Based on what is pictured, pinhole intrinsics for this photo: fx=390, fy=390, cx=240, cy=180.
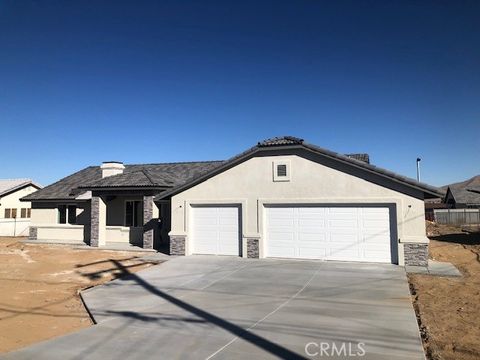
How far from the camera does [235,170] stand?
17.7m

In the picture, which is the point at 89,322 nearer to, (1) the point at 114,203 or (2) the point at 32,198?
(1) the point at 114,203

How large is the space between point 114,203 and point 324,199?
14.0 m

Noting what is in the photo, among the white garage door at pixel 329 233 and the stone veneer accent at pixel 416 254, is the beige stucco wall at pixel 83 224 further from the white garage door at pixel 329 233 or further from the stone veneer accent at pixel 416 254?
the stone veneer accent at pixel 416 254

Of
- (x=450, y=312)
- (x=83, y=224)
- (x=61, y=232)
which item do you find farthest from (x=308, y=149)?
(x=61, y=232)

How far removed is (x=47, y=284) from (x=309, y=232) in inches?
392

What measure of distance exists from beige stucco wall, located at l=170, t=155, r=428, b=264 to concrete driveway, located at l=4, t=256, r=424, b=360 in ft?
8.17

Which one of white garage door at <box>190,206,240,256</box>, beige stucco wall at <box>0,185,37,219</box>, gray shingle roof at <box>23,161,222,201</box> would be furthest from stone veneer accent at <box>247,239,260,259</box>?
beige stucco wall at <box>0,185,37,219</box>

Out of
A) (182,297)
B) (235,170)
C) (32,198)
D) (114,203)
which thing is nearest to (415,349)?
(182,297)

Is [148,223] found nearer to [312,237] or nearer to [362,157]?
[312,237]

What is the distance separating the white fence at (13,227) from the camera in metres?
33.5

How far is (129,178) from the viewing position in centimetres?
2256

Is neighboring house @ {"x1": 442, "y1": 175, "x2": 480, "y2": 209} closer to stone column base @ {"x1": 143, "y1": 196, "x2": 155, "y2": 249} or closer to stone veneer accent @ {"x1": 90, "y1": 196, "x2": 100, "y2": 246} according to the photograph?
stone column base @ {"x1": 143, "y1": 196, "x2": 155, "y2": 249}

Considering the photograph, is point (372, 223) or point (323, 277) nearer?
point (323, 277)

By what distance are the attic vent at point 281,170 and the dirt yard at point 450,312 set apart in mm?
6372
